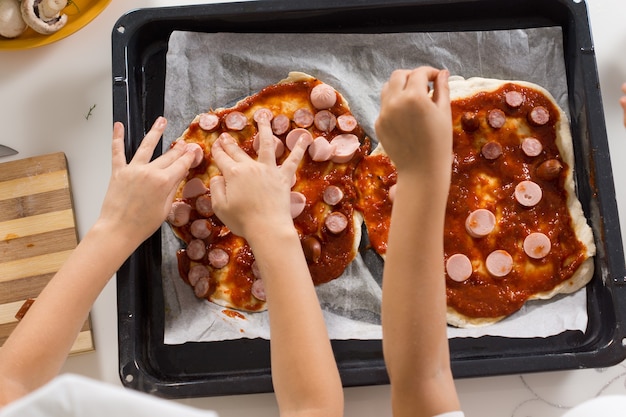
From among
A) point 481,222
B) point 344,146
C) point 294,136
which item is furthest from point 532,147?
point 294,136

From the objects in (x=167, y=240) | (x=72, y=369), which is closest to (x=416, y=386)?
(x=167, y=240)

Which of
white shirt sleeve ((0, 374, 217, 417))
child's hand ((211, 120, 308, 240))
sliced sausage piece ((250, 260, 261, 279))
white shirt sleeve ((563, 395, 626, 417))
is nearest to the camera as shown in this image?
white shirt sleeve ((0, 374, 217, 417))

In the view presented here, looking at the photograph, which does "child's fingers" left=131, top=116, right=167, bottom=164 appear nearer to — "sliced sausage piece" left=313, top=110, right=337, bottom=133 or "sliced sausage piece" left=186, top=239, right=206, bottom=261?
"sliced sausage piece" left=186, top=239, right=206, bottom=261

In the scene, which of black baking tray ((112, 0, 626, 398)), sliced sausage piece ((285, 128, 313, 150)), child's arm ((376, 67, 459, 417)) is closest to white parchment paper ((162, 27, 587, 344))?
black baking tray ((112, 0, 626, 398))

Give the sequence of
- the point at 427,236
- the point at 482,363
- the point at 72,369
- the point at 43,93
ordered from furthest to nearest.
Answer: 1. the point at 43,93
2. the point at 72,369
3. the point at 482,363
4. the point at 427,236

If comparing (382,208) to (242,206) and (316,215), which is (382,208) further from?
(242,206)

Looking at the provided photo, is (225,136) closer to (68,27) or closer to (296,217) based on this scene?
(296,217)
